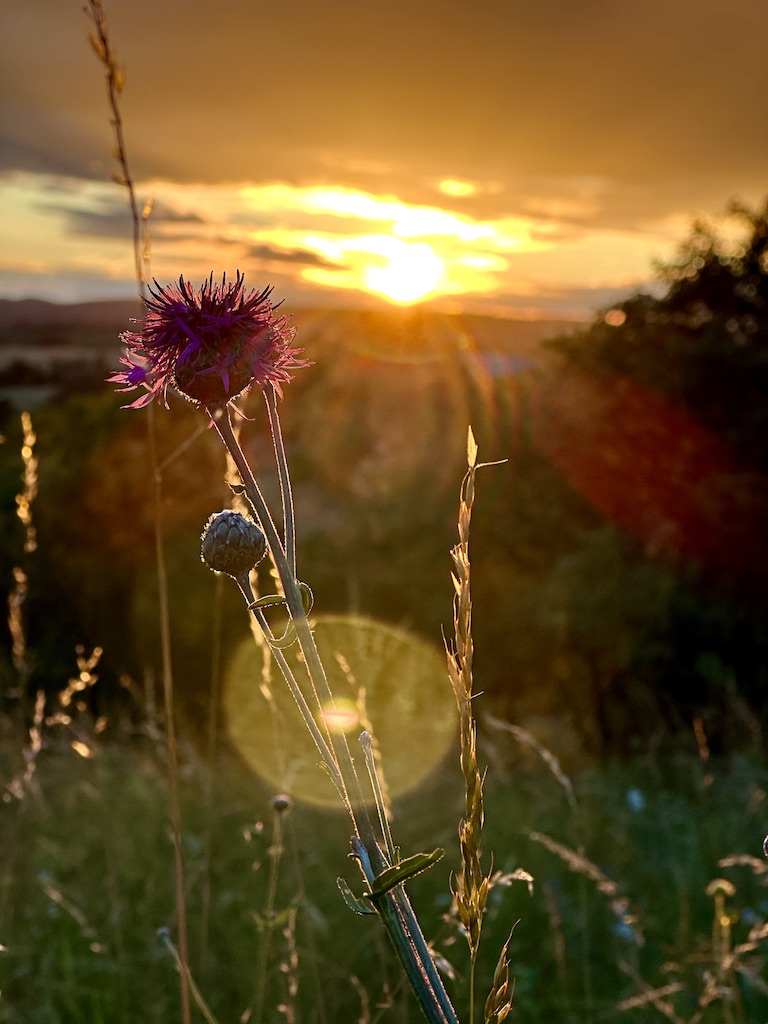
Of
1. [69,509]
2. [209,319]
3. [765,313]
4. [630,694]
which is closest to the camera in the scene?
[209,319]

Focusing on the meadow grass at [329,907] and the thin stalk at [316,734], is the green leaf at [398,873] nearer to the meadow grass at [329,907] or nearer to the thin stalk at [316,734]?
the thin stalk at [316,734]

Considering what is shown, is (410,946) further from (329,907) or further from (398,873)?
(329,907)

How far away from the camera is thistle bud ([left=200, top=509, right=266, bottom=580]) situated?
53.1 inches

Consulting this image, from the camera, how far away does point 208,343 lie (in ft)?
4.47

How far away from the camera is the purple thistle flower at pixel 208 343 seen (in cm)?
134

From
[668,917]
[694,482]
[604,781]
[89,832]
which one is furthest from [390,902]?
[694,482]

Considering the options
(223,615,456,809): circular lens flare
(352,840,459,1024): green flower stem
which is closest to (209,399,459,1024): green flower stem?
(352,840,459,1024): green flower stem

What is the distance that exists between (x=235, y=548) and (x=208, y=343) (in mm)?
276

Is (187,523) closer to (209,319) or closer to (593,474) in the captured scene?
(593,474)

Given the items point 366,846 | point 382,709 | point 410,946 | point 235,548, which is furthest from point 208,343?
point 382,709

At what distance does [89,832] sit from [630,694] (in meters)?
6.49

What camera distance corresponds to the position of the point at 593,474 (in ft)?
38.7

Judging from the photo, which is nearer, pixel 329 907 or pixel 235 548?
pixel 235 548

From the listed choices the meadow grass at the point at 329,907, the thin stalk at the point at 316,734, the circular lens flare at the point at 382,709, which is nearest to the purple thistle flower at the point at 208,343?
the thin stalk at the point at 316,734
